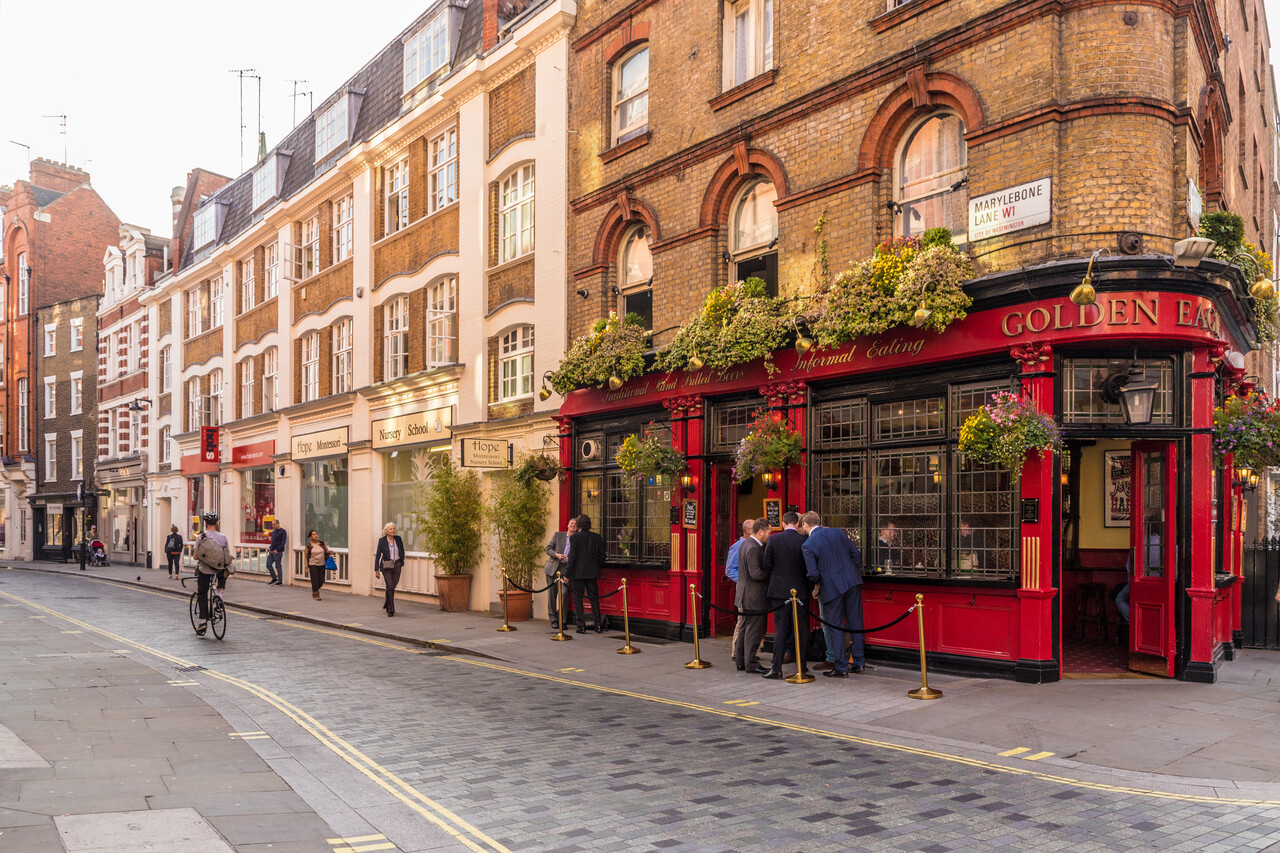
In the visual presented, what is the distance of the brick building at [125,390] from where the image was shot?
142 feet

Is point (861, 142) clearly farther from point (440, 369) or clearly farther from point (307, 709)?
point (440, 369)

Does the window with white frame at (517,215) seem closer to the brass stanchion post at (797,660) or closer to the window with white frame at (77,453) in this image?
the brass stanchion post at (797,660)

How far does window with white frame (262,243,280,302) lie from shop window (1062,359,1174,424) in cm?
2633

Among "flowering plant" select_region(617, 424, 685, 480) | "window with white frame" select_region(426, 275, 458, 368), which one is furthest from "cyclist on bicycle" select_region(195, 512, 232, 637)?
"window with white frame" select_region(426, 275, 458, 368)

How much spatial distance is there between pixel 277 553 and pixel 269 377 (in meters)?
6.31

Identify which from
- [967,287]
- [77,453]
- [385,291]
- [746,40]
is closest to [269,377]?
[385,291]

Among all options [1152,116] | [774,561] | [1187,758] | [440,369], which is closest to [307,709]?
[774,561]

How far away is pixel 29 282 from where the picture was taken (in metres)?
53.1

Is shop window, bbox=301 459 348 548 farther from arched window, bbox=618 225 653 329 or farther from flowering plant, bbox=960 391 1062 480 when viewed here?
flowering plant, bbox=960 391 1062 480

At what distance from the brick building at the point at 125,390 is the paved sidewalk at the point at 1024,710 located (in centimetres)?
3378

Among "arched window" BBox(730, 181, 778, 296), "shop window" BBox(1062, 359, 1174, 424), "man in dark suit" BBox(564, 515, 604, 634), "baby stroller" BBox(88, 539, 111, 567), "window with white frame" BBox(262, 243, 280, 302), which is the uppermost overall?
"window with white frame" BBox(262, 243, 280, 302)

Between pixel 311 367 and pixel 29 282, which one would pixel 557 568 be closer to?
pixel 311 367

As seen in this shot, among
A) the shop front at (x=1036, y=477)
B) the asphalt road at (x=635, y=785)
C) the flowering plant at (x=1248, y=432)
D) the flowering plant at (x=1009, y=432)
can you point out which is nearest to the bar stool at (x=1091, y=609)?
the shop front at (x=1036, y=477)

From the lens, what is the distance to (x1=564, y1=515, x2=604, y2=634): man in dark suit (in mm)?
16328
